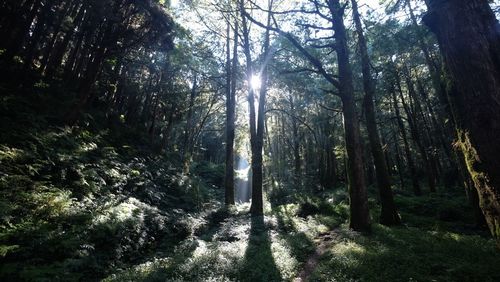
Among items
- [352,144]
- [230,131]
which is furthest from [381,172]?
[230,131]

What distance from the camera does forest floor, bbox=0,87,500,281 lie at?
612cm

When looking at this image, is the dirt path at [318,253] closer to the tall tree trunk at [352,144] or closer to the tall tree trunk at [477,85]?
the tall tree trunk at [352,144]

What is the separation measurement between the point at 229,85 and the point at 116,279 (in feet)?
50.3

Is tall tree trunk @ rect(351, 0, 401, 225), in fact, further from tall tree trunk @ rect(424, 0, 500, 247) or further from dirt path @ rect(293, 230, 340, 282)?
tall tree trunk @ rect(424, 0, 500, 247)

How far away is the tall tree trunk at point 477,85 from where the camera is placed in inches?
131

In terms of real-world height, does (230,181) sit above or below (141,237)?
above

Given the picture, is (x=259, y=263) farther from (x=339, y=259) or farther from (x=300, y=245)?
(x=300, y=245)

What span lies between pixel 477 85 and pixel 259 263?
5.59 m

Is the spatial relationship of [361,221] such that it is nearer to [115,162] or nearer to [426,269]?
[426,269]

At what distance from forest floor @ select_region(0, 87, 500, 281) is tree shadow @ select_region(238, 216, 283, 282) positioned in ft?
0.08

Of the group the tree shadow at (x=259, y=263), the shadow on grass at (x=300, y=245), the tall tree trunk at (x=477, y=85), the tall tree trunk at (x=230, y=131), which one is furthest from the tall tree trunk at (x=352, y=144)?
the tall tree trunk at (x=230, y=131)

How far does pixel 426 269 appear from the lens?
19.6 ft

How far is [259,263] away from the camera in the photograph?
7176 mm

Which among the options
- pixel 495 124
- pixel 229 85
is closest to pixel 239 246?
pixel 495 124
